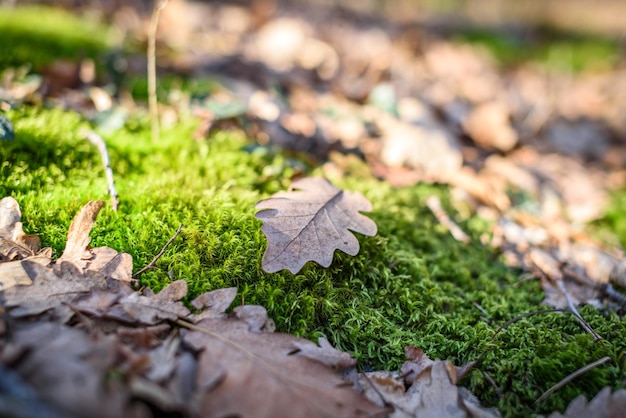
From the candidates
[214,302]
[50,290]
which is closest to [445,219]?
[214,302]

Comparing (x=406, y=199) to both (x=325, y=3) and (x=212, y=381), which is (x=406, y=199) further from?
(x=325, y=3)

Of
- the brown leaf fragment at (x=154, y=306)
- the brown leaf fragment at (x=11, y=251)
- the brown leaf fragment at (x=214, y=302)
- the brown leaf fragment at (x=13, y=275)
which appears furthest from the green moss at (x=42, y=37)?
the brown leaf fragment at (x=214, y=302)

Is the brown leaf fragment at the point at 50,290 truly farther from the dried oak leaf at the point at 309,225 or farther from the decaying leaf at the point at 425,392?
the decaying leaf at the point at 425,392

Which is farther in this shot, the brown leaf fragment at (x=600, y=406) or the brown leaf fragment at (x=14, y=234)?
the brown leaf fragment at (x=14, y=234)

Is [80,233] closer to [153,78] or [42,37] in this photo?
[153,78]

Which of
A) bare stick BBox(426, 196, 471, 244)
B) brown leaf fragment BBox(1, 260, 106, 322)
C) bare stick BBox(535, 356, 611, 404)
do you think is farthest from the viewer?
bare stick BBox(426, 196, 471, 244)

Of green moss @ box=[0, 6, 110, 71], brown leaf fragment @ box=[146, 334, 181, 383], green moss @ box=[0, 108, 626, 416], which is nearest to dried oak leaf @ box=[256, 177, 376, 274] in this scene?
green moss @ box=[0, 108, 626, 416]

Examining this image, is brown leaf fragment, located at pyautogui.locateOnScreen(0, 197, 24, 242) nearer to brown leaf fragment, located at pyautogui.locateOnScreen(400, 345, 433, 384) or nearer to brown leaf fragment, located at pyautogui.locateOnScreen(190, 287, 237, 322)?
brown leaf fragment, located at pyautogui.locateOnScreen(190, 287, 237, 322)
